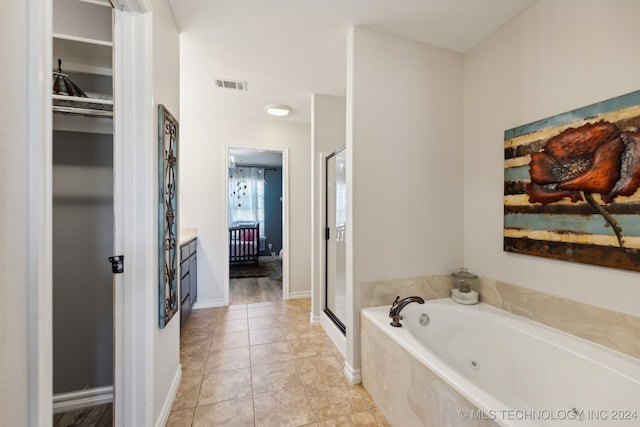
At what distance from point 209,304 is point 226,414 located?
194 cm

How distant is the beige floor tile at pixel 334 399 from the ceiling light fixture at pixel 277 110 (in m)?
2.90

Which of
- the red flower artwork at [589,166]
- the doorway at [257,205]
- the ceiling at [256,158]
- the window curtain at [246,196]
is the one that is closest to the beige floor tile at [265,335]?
the red flower artwork at [589,166]

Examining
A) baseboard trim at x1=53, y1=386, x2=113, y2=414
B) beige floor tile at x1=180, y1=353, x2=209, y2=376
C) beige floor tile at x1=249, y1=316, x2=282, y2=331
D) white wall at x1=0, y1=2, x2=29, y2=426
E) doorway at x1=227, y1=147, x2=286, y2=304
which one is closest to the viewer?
white wall at x1=0, y1=2, x2=29, y2=426

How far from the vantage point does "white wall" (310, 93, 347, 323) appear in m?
2.82

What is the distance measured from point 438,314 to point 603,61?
5.70 ft

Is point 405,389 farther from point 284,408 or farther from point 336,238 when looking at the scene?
point 336,238

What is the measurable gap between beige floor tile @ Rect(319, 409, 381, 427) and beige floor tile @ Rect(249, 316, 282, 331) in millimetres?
1313

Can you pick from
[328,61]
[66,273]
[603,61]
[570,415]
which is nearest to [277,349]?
[66,273]

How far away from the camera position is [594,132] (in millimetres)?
1368

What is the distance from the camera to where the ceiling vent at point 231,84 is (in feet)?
8.55

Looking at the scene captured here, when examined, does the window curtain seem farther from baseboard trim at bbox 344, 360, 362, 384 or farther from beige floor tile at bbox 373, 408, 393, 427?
beige floor tile at bbox 373, 408, 393, 427

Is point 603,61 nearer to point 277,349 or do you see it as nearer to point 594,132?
point 594,132

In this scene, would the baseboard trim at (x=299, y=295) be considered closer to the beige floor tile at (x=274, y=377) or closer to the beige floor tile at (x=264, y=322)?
the beige floor tile at (x=264, y=322)

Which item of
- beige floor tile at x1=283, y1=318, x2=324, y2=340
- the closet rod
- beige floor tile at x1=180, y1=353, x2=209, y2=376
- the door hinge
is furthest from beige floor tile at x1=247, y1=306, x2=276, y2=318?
the closet rod
